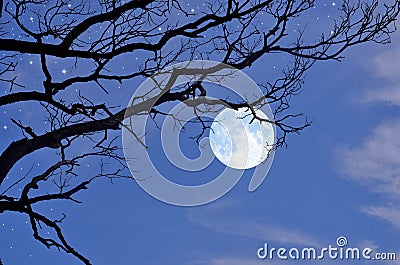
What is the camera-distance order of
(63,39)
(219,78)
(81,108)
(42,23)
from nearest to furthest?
(63,39), (42,23), (81,108), (219,78)

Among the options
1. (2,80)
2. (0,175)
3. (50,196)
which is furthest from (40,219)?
(2,80)

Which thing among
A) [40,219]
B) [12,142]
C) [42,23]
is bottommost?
[40,219]

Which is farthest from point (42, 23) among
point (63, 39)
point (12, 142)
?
point (12, 142)

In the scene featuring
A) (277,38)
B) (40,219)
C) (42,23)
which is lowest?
(40,219)

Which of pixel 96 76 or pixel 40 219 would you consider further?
pixel 40 219

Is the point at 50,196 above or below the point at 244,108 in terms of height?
below

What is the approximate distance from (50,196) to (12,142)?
73 centimetres

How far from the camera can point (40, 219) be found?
19.1 ft

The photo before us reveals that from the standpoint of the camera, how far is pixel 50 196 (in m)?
5.71

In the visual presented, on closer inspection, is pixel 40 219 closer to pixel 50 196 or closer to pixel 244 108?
pixel 50 196

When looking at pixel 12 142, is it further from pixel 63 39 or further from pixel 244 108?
pixel 244 108

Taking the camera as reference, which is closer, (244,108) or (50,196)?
(50,196)

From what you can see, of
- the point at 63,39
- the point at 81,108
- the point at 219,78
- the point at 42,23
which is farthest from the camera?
the point at 219,78

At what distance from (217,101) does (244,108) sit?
357 mm
